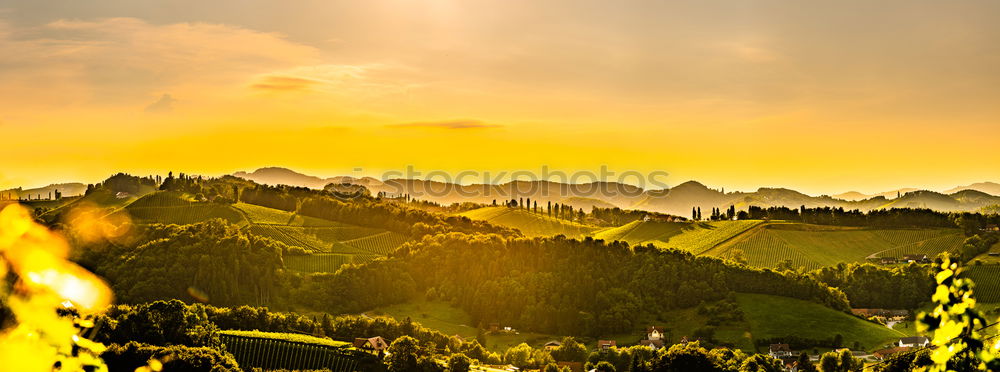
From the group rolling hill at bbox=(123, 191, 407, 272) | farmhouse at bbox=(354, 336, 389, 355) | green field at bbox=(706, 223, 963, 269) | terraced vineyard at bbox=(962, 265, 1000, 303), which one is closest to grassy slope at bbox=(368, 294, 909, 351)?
farmhouse at bbox=(354, 336, 389, 355)

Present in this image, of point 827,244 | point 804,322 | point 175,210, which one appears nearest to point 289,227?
point 175,210

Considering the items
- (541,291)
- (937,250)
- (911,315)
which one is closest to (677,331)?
(541,291)

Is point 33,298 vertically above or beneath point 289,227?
beneath

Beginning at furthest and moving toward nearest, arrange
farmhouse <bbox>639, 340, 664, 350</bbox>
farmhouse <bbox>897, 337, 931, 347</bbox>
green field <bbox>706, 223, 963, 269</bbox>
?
green field <bbox>706, 223, 963, 269</bbox>, farmhouse <bbox>639, 340, 664, 350</bbox>, farmhouse <bbox>897, 337, 931, 347</bbox>

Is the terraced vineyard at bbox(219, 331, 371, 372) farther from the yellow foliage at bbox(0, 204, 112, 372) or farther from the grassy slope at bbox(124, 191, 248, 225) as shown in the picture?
the grassy slope at bbox(124, 191, 248, 225)

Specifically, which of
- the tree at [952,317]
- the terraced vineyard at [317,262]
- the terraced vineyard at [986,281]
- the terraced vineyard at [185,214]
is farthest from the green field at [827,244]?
the tree at [952,317]

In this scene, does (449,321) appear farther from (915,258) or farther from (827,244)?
(915,258)
